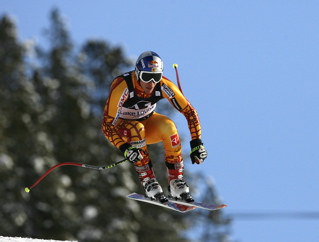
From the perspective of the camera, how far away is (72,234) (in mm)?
32094

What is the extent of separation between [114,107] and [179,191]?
4.95 ft

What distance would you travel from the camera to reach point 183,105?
36.1ft

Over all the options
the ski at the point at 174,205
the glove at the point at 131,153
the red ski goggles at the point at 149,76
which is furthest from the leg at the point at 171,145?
the red ski goggles at the point at 149,76

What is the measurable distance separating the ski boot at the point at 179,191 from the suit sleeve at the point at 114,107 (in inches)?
40.5

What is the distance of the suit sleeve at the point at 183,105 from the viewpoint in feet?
35.5

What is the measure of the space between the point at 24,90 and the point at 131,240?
7.32 meters

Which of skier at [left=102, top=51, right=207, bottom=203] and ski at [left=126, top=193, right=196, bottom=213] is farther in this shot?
ski at [left=126, top=193, right=196, bottom=213]

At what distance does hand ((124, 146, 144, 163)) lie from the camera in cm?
1055

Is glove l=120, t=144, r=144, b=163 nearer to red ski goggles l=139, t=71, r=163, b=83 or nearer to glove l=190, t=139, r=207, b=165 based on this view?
glove l=190, t=139, r=207, b=165

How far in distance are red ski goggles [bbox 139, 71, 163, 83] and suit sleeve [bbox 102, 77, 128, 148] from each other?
257 millimetres

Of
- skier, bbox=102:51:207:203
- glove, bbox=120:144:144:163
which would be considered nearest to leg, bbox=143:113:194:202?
skier, bbox=102:51:207:203

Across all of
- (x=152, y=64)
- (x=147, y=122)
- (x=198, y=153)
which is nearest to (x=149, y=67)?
(x=152, y=64)

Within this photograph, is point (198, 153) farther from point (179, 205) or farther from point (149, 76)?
point (149, 76)

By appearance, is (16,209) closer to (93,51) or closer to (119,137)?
(93,51)
